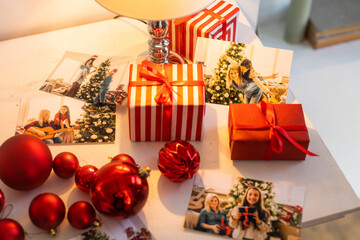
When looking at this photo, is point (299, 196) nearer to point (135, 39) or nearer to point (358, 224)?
point (358, 224)

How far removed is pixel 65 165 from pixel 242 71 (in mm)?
590

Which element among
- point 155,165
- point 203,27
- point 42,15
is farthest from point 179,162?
point 42,15

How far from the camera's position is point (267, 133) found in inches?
42.0

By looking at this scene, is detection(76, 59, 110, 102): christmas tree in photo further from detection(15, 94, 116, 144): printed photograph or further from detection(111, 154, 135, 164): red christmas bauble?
detection(111, 154, 135, 164): red christmas bauble

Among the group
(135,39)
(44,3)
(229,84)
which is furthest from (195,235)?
(44,3)

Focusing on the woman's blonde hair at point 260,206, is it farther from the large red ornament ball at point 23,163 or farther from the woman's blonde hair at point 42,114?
the woman's blonde hair at point 42,114

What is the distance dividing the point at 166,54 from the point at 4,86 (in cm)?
50

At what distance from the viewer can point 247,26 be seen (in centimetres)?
151

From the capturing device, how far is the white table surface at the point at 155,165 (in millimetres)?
994

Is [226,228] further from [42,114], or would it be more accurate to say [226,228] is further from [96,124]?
[42,114]

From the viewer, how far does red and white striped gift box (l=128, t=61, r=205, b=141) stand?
43.1 inches

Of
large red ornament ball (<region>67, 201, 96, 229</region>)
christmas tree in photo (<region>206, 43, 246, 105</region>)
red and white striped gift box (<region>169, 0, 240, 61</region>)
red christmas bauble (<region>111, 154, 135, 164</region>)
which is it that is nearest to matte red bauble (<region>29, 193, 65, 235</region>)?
large red ornament ball (<region>67, 201, 96, 229</region>)

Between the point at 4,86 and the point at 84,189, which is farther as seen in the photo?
the point at 4,86

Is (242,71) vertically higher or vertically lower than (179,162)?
higher
